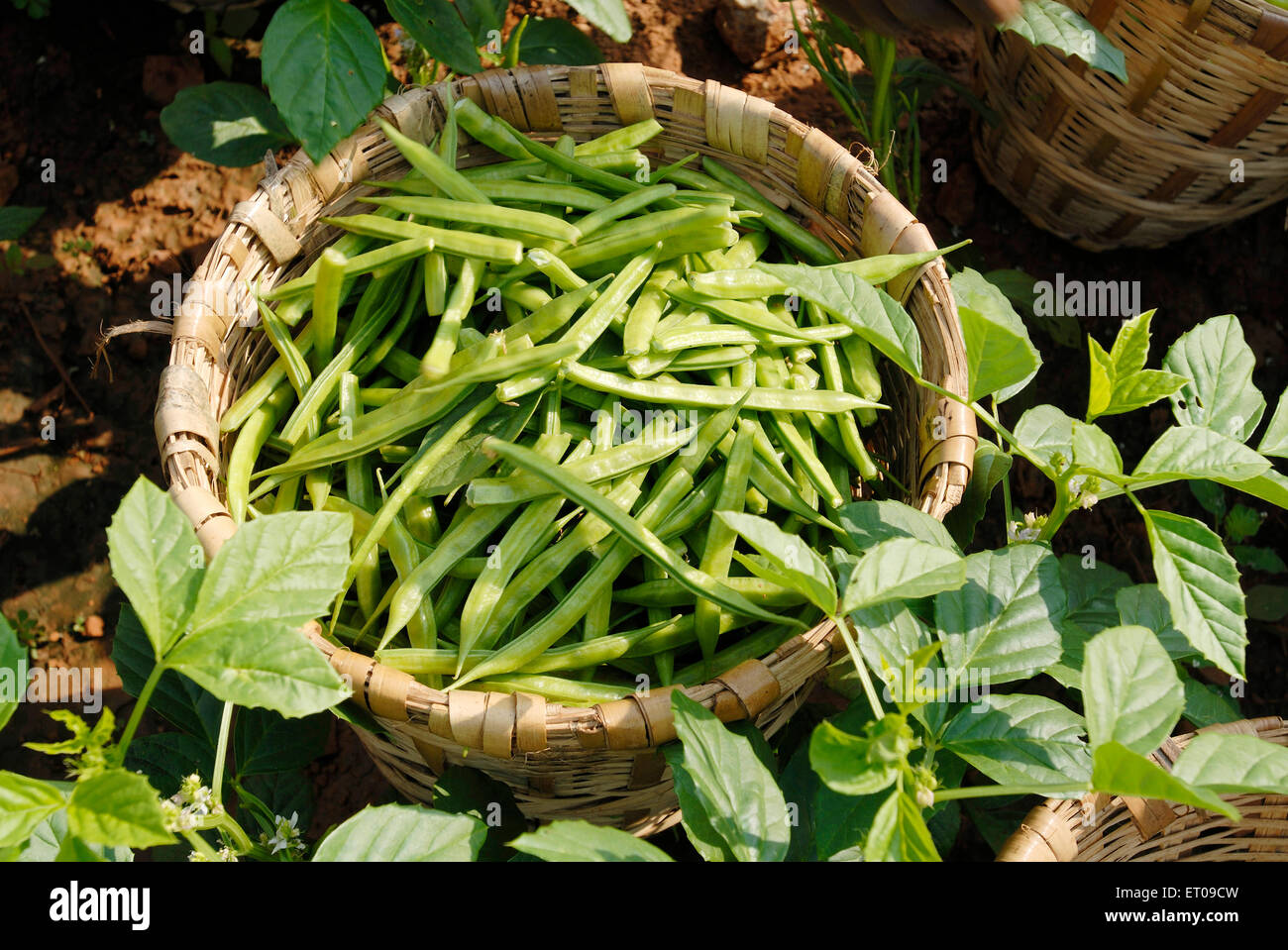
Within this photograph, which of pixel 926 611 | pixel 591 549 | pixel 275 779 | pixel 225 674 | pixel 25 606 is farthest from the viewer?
pixel 25 606

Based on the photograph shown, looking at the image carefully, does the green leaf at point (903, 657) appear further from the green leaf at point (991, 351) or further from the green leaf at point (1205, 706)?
the green leaf at point (1205, 706)

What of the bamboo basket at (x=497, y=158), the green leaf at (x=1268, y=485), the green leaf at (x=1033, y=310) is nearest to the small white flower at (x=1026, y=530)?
the bamboo basket at (x=497, y=158)

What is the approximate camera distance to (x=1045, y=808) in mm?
1414

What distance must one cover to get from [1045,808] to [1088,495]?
0.45 meters

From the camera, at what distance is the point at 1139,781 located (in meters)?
1.02

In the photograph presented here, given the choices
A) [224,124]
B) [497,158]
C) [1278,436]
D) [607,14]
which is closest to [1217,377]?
[1278,436]

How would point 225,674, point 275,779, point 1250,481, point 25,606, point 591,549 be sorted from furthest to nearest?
1. point 25,606
2. point 275,779
3. point 591,549
4. point 1250,481
5. point 225,674

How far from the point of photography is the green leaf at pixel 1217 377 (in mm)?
1509

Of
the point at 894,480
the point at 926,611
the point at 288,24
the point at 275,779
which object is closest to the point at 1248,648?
the point at 894,480

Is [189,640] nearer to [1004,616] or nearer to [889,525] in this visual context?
[889,525]

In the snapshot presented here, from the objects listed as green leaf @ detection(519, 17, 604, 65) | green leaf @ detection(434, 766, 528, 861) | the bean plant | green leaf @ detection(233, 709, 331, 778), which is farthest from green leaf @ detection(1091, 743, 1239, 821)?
green leaf @ detection(519, 17, 604, 65)

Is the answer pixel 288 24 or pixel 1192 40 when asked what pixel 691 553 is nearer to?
pixel 288 24

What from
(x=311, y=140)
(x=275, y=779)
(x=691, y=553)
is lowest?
(x=275, y=779)

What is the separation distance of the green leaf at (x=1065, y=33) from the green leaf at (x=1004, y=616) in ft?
3.51
